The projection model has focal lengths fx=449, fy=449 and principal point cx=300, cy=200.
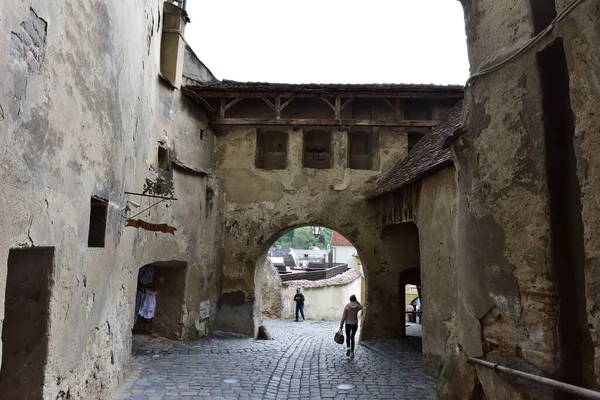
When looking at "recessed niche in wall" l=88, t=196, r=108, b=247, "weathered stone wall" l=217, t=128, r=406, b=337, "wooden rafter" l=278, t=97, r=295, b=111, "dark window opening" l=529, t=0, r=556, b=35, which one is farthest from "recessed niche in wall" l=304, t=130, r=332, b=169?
"dark window opening" l=529, t=0, r=556, b=35

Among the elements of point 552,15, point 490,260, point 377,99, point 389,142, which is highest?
point 377,99

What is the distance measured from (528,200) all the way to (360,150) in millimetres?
9990

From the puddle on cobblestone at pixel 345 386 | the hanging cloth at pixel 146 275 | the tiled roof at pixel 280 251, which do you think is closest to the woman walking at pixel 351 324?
the puddle on cobblestone at pixel 345 386

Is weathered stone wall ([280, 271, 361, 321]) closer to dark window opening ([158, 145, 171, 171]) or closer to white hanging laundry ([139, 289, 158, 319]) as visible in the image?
white hanging laundry ([139, 289, 158, 319])

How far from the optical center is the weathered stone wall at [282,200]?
1270 centimetres

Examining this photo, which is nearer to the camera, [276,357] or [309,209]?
[276,357]

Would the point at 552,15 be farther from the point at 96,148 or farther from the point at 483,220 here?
the point at 96,148

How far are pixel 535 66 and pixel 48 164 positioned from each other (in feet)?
14.4

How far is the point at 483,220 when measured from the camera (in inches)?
167

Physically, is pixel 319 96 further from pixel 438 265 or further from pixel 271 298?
pixel 271 298

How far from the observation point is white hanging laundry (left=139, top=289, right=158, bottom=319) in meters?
10.5

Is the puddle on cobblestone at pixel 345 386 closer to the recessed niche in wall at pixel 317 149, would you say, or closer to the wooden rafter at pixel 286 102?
A: the recessed niche in wall at pixel 317 149

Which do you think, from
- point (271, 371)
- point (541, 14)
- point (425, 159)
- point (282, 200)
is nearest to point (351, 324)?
point (271, 371)

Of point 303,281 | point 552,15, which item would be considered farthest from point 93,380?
point 303,281
